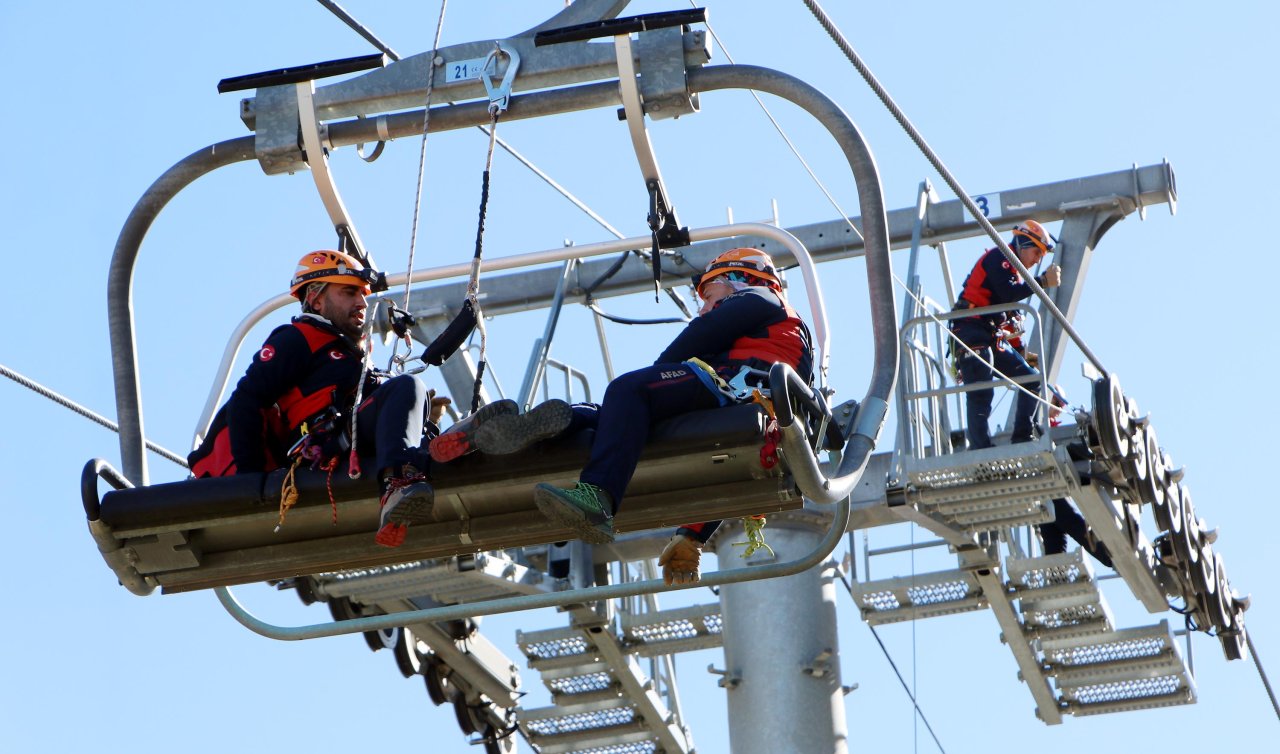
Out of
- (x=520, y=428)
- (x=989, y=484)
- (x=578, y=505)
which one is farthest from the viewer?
(x=989, y=484)

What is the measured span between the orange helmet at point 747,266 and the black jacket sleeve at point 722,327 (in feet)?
0.93

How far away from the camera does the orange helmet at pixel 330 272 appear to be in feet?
30.4

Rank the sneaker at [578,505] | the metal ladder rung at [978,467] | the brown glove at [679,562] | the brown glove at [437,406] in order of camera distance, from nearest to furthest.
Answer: the sneaker at [578,505], the brown glove at [679,562], the brown glove at [437,406], the metal ladder rung at [978,467]

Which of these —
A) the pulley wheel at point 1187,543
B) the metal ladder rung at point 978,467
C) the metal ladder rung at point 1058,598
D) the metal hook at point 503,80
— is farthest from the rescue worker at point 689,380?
the pulley wheel at point 1187,543

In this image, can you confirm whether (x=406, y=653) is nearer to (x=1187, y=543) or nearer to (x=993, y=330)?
(x=993, y=330)

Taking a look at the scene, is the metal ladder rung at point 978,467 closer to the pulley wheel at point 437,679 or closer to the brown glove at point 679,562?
the pulley wheel at point 437,679

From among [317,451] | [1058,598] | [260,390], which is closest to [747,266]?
[317,451]

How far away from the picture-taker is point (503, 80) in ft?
30.1

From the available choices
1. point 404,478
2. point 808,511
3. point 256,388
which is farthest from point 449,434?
point 808,511

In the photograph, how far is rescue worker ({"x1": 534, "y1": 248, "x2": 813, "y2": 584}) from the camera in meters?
8.05

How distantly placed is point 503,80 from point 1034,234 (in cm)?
634

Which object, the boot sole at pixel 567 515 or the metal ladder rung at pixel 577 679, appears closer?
the boot sole at pixel 567 515

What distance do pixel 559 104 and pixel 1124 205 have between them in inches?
259

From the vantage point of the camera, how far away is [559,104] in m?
9.16
